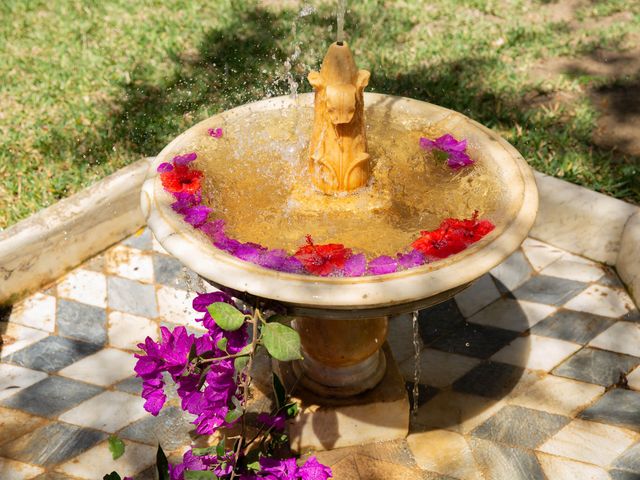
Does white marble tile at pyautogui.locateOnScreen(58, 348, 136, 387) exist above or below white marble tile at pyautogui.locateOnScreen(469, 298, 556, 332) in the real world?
above

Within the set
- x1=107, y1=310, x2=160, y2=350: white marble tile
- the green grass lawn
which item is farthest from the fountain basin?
the green grass lawn

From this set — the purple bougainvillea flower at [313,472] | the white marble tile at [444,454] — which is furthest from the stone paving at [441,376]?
the purple bougainvillea flower at [313,472]

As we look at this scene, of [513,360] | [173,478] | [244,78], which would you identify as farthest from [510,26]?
[173,478]

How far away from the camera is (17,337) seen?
134 inches

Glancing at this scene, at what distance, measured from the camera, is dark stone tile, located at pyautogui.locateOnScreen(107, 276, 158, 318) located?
11.7ft

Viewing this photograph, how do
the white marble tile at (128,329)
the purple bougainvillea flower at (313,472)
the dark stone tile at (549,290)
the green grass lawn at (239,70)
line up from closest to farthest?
the purple bougainvillea flower at (313,472)
the white marble tile at (128,329)
the dark stone tile at (549,290)
the green grass lawn at (239,70)

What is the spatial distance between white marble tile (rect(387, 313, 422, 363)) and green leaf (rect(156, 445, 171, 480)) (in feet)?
4.25

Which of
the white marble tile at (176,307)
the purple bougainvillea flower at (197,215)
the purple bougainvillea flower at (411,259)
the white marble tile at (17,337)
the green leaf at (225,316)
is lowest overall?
the white marble tile at (176,307)

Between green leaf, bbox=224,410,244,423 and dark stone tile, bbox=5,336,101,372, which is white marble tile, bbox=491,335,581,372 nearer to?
green leaf, bbox=224,410,244,423

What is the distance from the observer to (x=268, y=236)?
243 cm

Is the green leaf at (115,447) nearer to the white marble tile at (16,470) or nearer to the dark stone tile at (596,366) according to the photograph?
the white marble tile at (16,470)

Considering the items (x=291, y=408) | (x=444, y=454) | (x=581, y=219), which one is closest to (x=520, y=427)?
(x=444, y=454)

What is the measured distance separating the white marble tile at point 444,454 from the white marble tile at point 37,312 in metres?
1.80

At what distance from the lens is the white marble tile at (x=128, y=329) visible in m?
3.39
